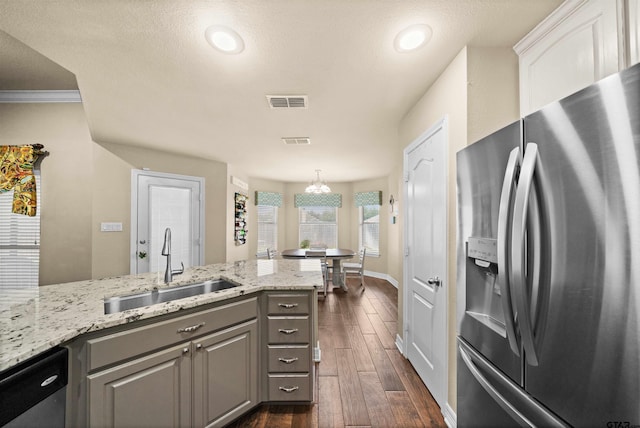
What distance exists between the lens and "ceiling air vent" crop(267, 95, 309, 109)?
7.54 ft

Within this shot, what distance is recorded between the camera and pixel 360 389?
6.84ft

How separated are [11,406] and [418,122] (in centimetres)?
291

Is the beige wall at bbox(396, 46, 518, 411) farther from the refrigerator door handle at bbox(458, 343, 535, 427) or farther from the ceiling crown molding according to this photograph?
the ceiling crown molding

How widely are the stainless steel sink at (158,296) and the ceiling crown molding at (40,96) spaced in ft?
9.33

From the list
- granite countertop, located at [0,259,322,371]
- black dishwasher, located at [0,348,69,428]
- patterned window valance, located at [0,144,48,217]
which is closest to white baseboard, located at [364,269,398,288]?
granite countertop, located at [0,259,322,371]

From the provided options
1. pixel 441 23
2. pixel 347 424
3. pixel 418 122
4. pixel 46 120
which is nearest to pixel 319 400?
pixel 347 424

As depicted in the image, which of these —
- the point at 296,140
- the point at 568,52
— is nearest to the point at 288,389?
the point at 568,52

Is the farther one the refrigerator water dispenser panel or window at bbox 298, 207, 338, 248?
window at bbox 298, 207, 338, 248

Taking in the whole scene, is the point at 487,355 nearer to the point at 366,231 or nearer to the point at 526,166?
the point at 526,166

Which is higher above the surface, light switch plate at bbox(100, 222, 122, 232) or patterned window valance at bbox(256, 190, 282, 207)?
patterned window valance at bbox(256, 190, 282, 207)

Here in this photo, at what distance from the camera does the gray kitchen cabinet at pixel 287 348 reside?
181 cm

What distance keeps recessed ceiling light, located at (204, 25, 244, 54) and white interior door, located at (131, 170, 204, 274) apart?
3.22 meters

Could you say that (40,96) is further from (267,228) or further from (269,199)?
(267,228)

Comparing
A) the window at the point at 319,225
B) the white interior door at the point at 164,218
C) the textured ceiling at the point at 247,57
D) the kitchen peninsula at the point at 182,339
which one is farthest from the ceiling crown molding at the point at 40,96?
the window at the point at 319,225
